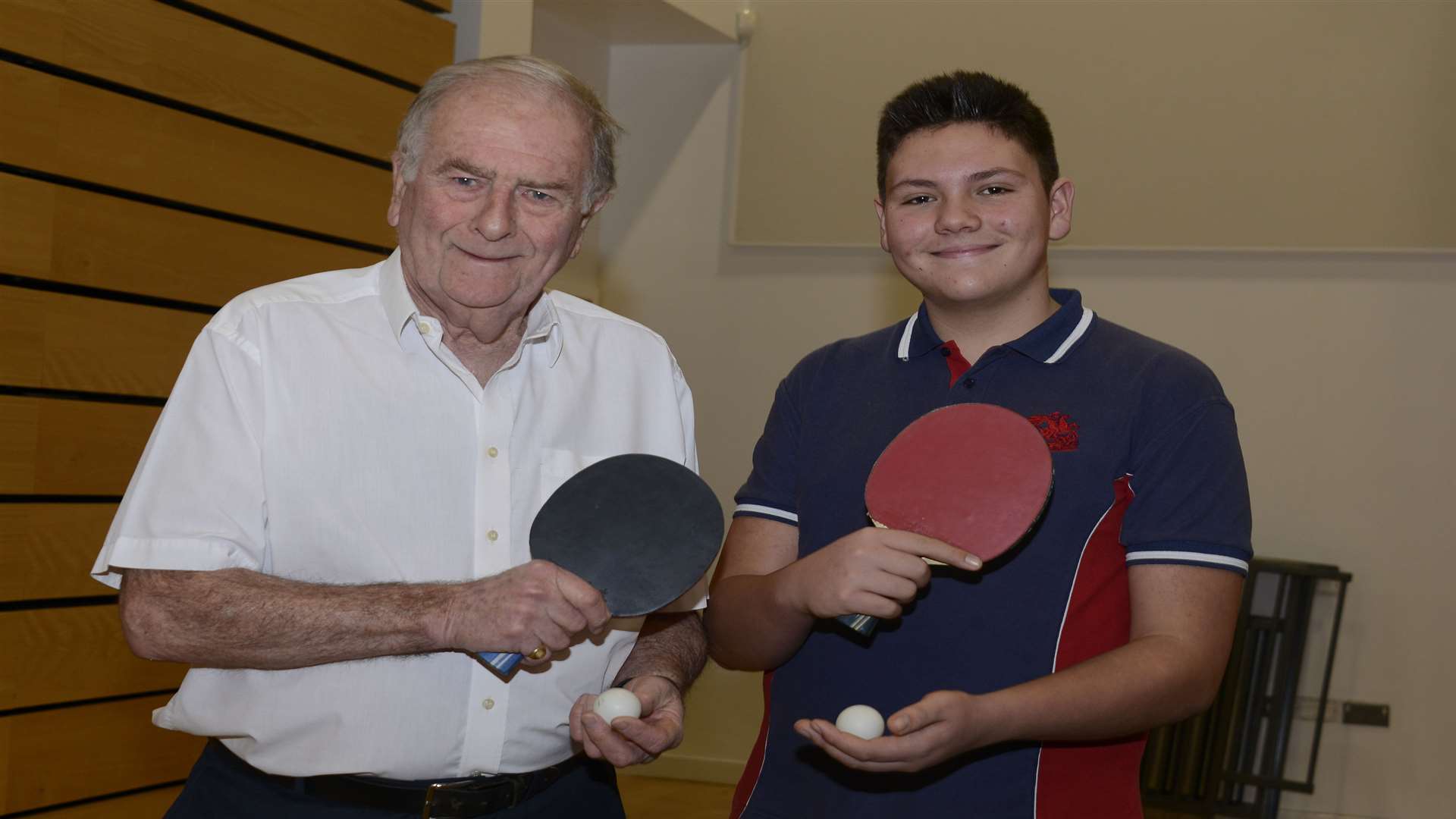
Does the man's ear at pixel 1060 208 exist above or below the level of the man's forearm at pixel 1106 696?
above

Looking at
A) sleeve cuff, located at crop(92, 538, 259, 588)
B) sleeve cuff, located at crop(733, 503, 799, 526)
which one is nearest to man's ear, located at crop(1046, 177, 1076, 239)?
sleeve cuff, located at crop(733, 503, 799, 526)

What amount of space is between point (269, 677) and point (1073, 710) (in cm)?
103

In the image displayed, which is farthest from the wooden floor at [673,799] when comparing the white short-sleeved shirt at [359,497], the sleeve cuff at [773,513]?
the white short-sleeved shirt at [359,497]

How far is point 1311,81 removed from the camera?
5.26 metres

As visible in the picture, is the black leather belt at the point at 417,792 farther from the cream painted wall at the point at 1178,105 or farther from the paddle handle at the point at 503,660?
the cream painted wall at the point at 1178,105

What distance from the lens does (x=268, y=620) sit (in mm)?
1592

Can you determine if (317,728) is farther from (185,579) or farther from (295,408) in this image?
(295,408)

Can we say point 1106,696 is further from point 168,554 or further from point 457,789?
point 168,554

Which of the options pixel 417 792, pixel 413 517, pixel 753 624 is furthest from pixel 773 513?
pixel 417 792

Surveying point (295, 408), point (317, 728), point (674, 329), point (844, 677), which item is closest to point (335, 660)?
point (317, 728)

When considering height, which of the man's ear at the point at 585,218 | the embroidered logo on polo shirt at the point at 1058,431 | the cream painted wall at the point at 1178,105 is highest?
the cream painted wall at the point at 1178,105

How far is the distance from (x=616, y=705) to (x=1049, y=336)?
0.80 m

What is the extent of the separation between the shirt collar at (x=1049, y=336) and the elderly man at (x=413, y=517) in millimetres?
474

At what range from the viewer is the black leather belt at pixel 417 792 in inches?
66.3
